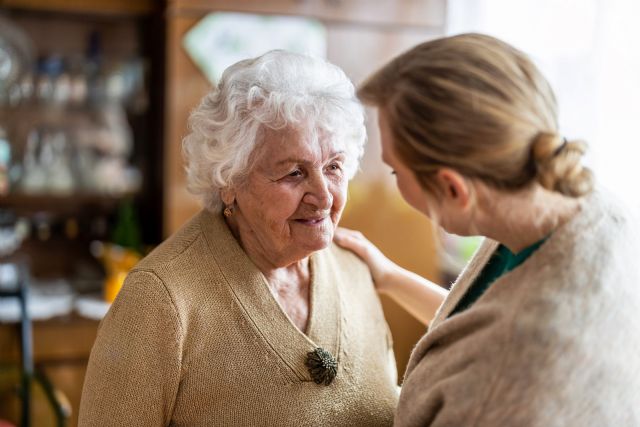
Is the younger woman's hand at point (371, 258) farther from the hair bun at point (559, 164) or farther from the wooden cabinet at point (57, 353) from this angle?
the wooden cabinet at point (57, 353)

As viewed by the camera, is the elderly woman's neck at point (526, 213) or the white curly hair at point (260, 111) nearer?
the elderly woman's neck at point (526, 213)

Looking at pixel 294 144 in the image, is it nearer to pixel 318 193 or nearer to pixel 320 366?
pixel 318 193

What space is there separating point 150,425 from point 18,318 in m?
1.88

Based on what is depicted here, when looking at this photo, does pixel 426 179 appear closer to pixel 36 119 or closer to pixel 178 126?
pixel 178 126

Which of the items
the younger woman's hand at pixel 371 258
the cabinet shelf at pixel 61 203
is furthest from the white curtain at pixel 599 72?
the cabinet shelf at pixel 61 203

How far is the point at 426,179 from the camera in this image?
3.06 ft

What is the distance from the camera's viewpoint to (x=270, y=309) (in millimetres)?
1424

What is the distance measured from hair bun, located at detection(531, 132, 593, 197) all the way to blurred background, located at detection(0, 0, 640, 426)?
1881 mm

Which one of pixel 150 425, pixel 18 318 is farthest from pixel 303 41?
pixel 150 425

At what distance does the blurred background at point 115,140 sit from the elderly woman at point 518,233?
1875 millimetres

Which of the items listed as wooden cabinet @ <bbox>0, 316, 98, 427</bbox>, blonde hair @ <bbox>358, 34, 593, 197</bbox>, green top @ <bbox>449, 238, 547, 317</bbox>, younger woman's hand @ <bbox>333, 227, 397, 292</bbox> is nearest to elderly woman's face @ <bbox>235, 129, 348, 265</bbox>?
younger woman's hand @ <bbox>333, 227, 397, 292</bbox>

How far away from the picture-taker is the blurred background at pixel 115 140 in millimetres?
3018

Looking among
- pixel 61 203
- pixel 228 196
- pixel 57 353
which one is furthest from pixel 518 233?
pixel 61 203

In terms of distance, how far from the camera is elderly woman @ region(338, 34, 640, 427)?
0.86 m
